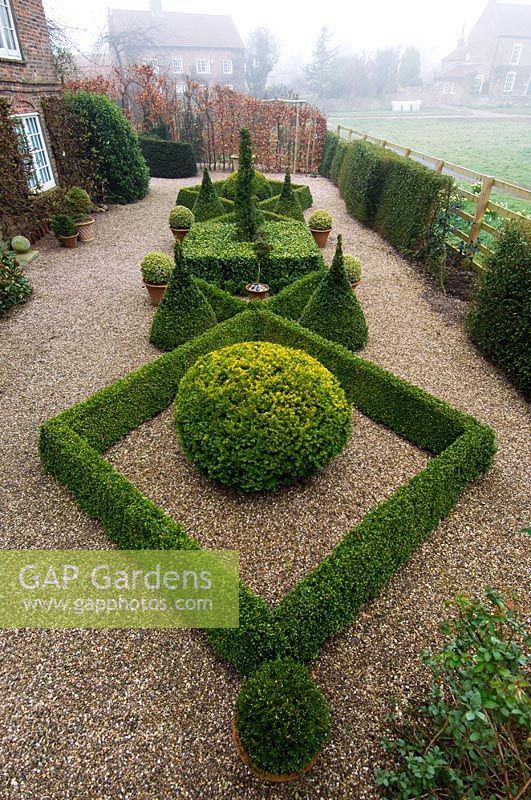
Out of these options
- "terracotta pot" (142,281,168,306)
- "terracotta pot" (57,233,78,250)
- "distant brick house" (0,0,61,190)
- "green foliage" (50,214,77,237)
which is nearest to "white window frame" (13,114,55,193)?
"distant brick house" (0,0,61,190)

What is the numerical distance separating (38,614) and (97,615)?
484 millimetres

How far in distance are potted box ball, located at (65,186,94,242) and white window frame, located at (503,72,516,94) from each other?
92.1 metres

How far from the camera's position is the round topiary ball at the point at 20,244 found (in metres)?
10.3

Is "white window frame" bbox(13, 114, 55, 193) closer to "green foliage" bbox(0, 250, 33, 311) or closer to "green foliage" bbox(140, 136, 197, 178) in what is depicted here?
"green foliage" bbox(0, 250, 33, 311)

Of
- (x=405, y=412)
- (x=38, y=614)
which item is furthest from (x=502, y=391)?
(x=38, y=614)

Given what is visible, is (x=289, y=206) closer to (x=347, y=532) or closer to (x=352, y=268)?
(x=352, y=268)

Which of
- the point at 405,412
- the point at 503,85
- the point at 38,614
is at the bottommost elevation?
the point at 38,614

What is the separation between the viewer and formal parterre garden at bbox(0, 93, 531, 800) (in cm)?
228

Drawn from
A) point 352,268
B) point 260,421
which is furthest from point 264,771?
point 352,268

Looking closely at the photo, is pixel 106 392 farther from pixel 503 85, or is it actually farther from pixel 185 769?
pixel 503 85

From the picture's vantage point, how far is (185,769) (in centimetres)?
269

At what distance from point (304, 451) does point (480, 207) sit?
7594mm

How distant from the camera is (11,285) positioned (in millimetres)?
8172

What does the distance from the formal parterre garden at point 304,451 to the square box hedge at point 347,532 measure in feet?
0.05
